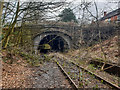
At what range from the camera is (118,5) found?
253 inches

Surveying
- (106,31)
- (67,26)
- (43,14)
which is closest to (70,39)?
(67,26)

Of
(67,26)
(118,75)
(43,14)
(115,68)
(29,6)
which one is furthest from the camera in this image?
(67,26)

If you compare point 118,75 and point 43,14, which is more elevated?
point 43,14

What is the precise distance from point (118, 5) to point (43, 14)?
4651mm

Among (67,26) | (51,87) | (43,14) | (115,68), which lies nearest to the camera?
(51,87)

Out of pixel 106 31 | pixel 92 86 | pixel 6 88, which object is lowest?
pixel 92 86

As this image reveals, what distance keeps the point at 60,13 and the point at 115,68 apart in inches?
188

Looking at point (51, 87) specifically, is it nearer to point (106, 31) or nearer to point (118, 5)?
point (118, 5)

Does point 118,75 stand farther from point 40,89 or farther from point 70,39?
point 70,39

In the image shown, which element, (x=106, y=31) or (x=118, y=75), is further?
(x=106, y=31)

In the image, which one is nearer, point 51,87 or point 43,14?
point 51,87

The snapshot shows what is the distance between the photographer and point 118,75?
20.1 feet

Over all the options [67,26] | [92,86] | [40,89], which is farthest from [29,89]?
[67,26]

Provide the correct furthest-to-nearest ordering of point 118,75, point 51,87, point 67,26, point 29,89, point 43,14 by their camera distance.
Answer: point 67,26, point 118,75, point 43,14, point 51,87, point 29,89
